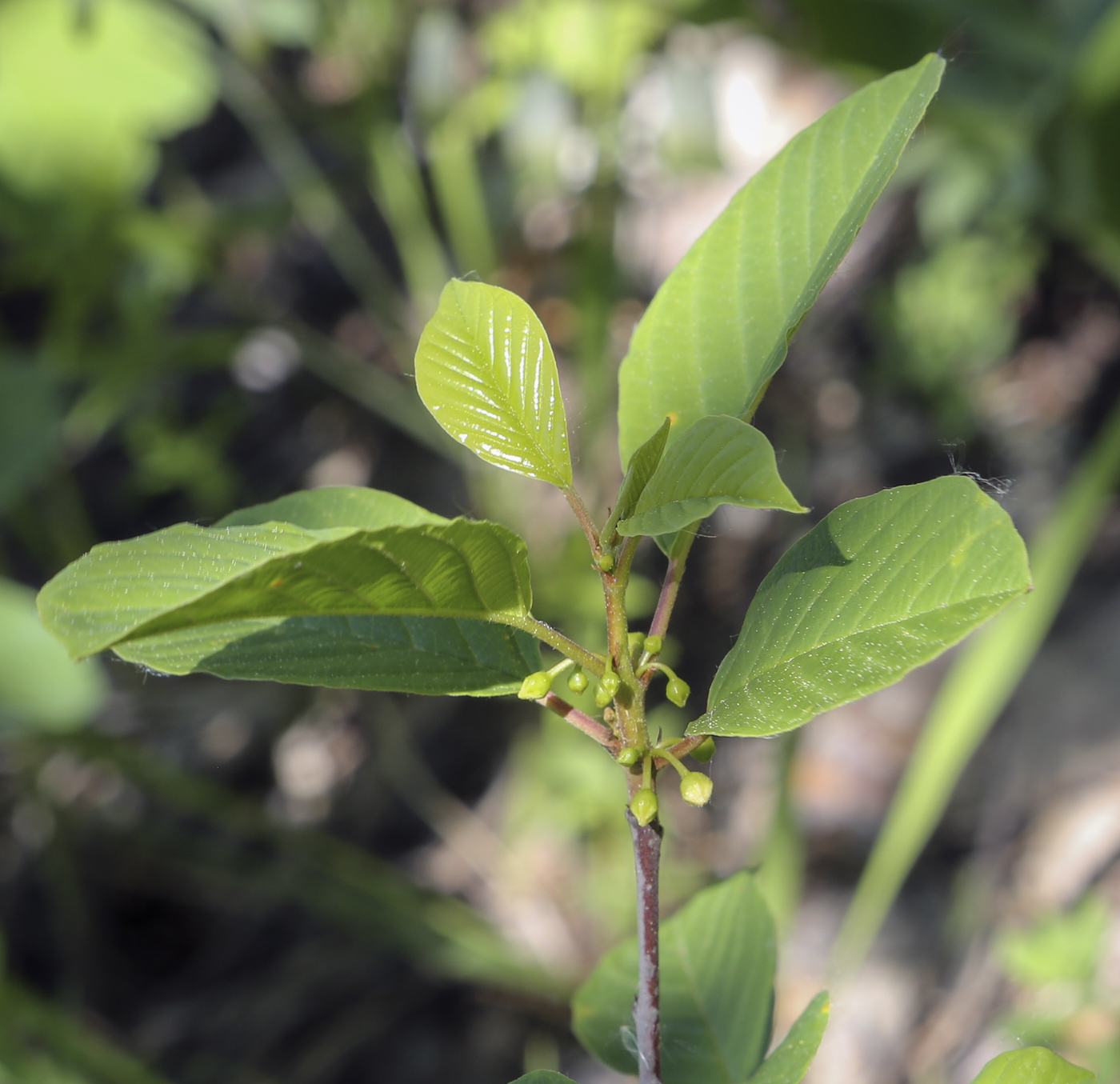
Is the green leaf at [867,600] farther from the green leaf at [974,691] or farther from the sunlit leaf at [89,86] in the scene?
the sunlit leaf at [89,86]

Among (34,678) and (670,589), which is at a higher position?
(670,589)

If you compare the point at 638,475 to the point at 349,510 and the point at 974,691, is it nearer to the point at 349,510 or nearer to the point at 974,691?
the point at 349,510

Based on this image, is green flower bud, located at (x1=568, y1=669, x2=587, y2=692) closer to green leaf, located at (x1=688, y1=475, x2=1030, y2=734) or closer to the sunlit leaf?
green leaf, located at (x1=688, y1=475, x2=1030, y2=734)

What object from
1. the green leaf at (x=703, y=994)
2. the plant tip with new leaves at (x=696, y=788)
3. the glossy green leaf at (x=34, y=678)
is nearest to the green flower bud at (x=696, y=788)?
the plant tip with new leaves at (x=696, y=788)

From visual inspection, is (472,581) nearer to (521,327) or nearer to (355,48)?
(521,327)

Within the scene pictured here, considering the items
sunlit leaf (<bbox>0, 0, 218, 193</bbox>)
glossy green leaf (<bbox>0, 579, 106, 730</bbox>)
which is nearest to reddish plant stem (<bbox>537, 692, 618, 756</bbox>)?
glossy green leaf (<bbox>0, 579, 106, 730</bbox>)

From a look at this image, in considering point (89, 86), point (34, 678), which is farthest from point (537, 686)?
point (89, 86)
